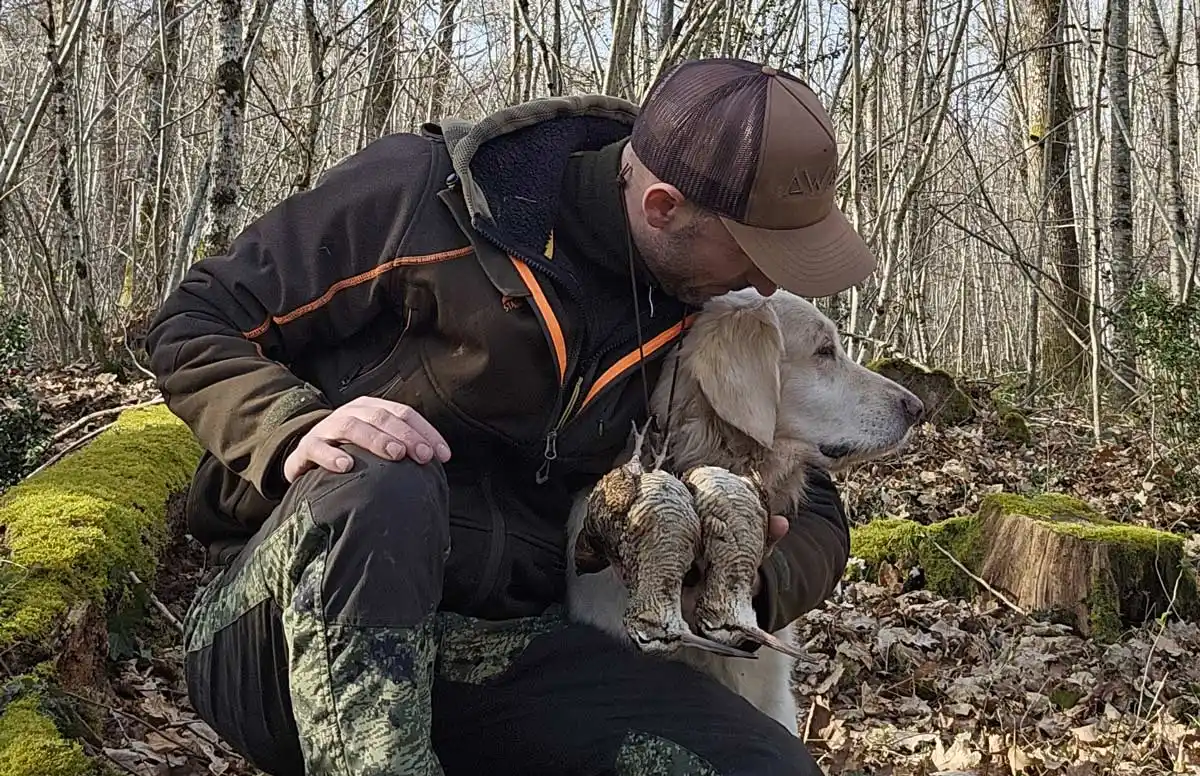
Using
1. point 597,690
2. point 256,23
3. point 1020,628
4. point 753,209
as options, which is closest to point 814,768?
point 597,690

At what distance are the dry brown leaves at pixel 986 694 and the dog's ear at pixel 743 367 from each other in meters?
1.52

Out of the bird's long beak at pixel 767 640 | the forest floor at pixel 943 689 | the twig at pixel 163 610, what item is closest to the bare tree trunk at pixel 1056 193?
the forest floor at pixel 943 689

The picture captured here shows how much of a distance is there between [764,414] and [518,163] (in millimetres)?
927

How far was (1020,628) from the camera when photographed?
18.2 ft

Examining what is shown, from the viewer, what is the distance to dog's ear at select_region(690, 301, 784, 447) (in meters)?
3.00

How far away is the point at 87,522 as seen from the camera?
409 cm

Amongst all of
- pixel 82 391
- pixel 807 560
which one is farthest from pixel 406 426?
pixel 82 391

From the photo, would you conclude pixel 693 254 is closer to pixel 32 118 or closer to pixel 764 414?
pixel 764 414

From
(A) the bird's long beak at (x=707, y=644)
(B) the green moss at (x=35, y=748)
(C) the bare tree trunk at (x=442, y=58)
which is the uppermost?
(C) the bare tree trunk at (x=442, y=58)

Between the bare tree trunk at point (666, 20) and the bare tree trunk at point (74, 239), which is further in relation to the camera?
the bare tree trunk at point (74, 239)

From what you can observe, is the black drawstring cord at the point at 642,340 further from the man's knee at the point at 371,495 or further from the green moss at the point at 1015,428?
the green moss at the point at 1015,428

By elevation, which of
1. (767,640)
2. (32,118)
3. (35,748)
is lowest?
(35,748)

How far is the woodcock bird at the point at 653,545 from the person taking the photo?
252 cm

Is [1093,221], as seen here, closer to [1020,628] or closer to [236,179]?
[1020,628]
